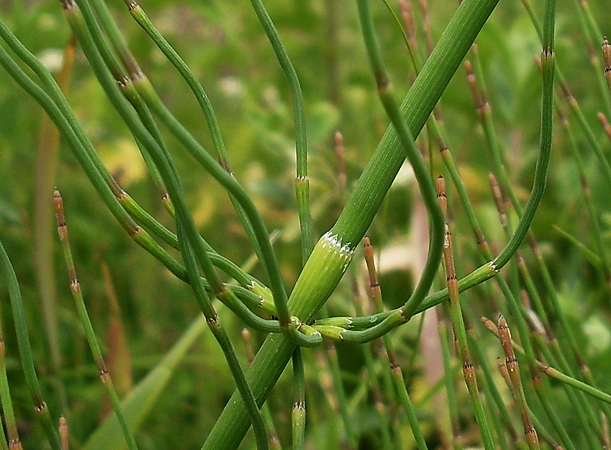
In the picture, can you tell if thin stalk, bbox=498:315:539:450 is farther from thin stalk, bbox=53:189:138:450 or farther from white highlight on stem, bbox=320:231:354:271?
thin stalk, bbox=53:189:138:450

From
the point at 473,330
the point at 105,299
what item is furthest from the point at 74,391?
the point at 473,330

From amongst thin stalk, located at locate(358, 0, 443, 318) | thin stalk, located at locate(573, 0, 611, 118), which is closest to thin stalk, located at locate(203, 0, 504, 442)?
thin stalk, located at locate(358, 0, 443, 318)

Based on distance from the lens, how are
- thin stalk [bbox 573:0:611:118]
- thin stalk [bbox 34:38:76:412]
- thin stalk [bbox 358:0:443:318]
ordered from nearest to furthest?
thin stalk [bbox 358:0:443:318] < thin stalk [bbox 573:0:611:118] < thin stalk [bbox 34:38:76:412]

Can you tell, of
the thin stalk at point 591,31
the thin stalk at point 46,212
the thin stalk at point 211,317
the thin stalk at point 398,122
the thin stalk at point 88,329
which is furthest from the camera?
the thin stalk at point 46,212

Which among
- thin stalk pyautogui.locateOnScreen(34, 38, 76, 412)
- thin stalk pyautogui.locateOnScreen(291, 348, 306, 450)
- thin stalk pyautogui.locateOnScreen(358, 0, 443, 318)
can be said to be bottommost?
thin stalk pyautogui.locateOnScreen(291, 348, 306, 450)

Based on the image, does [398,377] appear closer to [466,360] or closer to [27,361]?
[466,360]

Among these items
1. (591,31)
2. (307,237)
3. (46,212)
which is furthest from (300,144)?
(46,212)

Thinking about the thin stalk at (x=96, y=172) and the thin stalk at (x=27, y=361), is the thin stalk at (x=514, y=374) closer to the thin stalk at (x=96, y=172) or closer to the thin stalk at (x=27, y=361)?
the thin stalk at (x=96, y=172)

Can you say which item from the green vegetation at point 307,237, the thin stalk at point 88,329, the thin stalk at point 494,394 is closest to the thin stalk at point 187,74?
the green vegetation at point 307,237

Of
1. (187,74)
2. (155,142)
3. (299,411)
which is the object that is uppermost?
(187,74)
